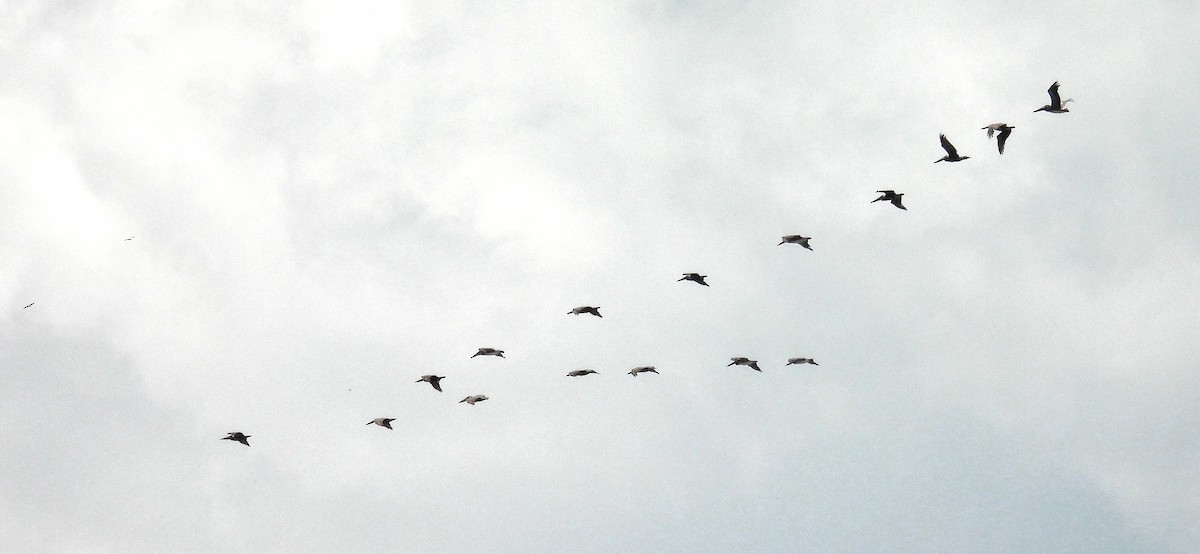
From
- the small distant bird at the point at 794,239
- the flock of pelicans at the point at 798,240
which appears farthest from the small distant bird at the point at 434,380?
the small distant bird at the point at 794,239

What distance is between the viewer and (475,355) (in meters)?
111

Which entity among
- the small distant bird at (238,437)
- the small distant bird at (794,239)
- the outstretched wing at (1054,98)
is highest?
the outstretched wing at (1054,98)

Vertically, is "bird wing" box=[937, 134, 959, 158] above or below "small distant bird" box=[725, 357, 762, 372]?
above

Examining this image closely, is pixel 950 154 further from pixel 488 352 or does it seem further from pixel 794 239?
pixel 488 352

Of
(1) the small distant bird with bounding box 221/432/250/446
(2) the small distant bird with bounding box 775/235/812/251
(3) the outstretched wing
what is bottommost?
(1) the small distant bird with bounding box 221/432/250/446

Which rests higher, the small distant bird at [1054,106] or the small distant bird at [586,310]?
the small distant bird at [1054,106]

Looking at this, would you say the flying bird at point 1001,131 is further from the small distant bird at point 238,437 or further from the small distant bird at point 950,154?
the small distant bird at point 238,437

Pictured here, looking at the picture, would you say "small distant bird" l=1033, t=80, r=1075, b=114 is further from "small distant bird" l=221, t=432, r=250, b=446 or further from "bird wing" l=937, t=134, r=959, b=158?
"small distant bird" l=221, t=432, r=250, b=446

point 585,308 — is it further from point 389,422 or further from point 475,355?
point 389,422

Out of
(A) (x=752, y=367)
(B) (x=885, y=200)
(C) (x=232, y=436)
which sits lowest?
(C) (x=232, y=436)

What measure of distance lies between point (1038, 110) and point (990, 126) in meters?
5.69

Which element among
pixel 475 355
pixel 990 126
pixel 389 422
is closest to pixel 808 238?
pixel 990 126

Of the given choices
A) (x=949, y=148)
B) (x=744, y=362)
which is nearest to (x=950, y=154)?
(x=949, y=148)

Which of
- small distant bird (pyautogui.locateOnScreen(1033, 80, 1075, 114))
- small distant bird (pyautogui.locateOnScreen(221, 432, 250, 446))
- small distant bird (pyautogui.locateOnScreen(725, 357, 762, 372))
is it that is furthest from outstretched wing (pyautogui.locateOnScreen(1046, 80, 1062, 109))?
small distant bird (pyautogui.locateOnScreen(221, 432, 250, 446))
